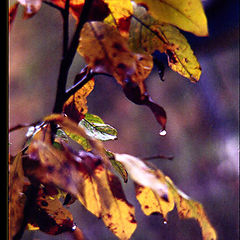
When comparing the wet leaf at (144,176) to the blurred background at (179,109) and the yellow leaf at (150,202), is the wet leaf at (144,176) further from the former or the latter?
the blurred background at (179,109)

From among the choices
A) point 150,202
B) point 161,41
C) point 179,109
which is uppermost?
point 161,41

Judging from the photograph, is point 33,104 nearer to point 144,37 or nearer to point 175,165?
point 175,165

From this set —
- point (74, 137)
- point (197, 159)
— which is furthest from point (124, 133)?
point (74, 137)

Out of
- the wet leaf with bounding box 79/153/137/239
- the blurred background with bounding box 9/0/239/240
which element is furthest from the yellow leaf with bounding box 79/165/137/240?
the blurred background with bounding box 9/0/239/240

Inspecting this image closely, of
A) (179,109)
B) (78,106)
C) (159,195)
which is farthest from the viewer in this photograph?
(179,109)

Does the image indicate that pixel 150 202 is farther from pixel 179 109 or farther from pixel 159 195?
pixel 179 109

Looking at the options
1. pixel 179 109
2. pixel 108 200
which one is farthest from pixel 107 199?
pixel 179 109
